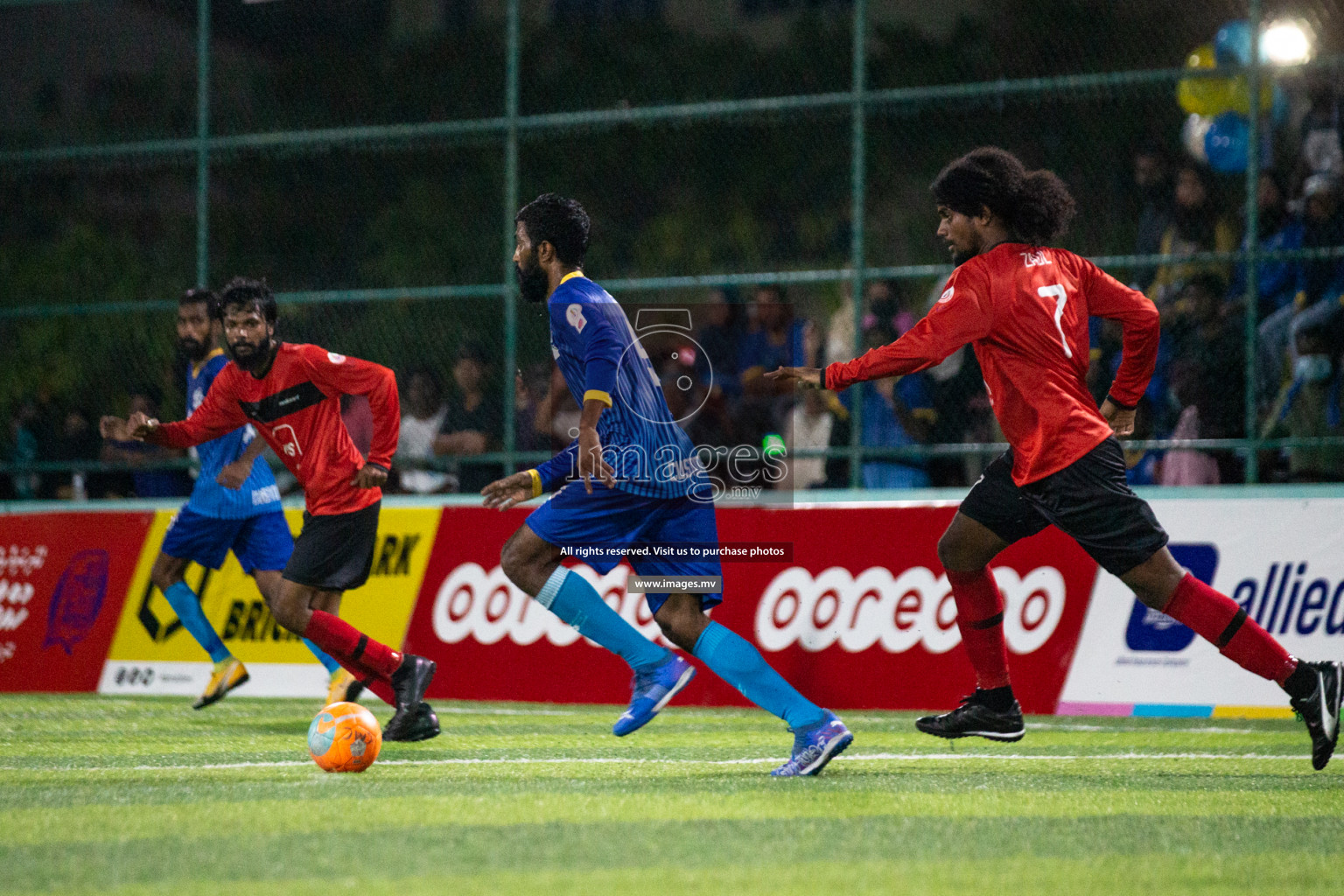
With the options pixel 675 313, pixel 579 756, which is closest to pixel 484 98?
pixel 675 313

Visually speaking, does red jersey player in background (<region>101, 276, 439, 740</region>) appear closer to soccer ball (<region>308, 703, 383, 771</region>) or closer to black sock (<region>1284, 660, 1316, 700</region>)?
soccer ball (<region>308, 703, 383, 771</region>)

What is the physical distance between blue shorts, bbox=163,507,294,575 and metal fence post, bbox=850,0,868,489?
3719 mm

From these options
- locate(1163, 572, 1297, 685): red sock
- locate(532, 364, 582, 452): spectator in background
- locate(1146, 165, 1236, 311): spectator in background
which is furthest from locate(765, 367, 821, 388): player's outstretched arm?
locate(532, 364, 582, 452): spectator in background

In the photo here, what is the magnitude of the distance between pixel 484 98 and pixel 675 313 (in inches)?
603

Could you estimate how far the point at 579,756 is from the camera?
722 centimetres

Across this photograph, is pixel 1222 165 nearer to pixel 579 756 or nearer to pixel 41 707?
pixel 579 756

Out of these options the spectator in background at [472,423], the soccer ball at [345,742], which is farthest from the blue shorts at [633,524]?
the spectator in background at [472,423]

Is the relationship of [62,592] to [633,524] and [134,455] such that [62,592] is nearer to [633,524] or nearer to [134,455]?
[134,455]

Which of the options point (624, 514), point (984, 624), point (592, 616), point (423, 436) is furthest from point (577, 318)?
point (423, 436)

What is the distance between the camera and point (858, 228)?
37.8ft

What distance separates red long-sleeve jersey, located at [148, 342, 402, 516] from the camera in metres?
8.15

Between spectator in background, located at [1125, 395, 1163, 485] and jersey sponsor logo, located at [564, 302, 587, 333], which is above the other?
jersey sponsor logo, located at [564, 302, 587, 333]

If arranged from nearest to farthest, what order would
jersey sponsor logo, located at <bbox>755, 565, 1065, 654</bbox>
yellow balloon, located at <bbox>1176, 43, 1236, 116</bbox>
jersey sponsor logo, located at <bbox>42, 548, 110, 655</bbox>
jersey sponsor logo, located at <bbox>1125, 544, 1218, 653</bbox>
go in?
1. jersey sponsor logo, located at <bbox>1125, 544, 1218, 653</bbox>
2. jersey sponsor logo, located at <bbox>755, 565, 1065, 654</bbox>
3. yellow balloon, located at <bbox>1176, 43, 1236, 116</bbox>
4. jersey sponsor logo, located at <bbox>42, 548, 110, 655</bbox>

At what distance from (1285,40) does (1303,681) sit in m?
5.75
